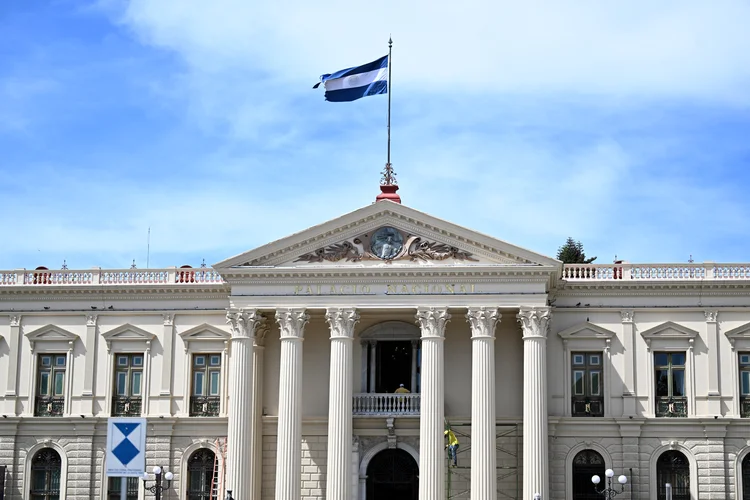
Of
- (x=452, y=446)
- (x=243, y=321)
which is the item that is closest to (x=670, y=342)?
(x=452, y=446)

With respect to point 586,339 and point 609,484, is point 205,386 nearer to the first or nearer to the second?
point 586,339

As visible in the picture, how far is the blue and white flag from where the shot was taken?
4725 cm

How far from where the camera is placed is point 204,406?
4722 centimetres

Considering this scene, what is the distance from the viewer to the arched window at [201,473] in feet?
153

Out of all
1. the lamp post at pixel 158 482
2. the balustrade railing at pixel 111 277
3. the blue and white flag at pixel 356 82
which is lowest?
the lamp post at pixel 158 482

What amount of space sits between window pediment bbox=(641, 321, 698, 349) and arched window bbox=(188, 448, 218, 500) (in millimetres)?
17352

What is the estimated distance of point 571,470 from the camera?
45219 mm

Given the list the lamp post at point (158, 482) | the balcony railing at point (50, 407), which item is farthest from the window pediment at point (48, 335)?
the lamp post at point (158, 482)

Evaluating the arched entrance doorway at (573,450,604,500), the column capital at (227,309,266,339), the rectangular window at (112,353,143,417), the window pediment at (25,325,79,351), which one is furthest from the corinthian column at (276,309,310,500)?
the arched entrance doorway at (573,450,604,500)

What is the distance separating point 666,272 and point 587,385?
530 cm

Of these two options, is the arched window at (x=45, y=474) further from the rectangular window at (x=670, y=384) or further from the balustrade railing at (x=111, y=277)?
the rectangular window at (x=670, y=384)

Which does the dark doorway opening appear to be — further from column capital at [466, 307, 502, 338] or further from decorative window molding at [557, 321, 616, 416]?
decorative window molding at [557, 321, 616, 416]

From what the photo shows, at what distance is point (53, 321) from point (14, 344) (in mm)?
1786

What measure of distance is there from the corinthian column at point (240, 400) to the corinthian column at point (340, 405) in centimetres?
295
